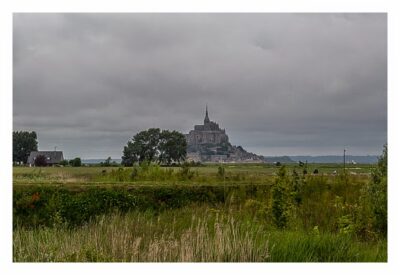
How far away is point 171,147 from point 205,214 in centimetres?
591

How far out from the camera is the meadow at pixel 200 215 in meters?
8.45

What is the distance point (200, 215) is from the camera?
494 inches

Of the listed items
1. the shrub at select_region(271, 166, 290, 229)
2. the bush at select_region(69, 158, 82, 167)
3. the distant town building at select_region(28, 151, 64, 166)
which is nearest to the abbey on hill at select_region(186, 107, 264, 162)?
the shrub at select_region(271, 166, 290, 229)

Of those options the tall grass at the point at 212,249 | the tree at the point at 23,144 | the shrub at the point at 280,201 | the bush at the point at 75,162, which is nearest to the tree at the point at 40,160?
the tree at the point at 23,144

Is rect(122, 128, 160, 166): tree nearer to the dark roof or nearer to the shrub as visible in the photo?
the dark roof


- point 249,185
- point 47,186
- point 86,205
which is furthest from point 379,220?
point 47,186

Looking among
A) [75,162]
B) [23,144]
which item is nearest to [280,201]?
[23,144]

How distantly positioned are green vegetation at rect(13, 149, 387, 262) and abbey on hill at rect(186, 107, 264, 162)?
0.33 m

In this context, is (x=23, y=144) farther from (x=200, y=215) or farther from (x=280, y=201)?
(x=280, y=201)

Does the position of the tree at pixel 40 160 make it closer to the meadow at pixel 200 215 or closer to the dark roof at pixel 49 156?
the dark roof at pixel 49 156

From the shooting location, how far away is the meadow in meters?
8.45

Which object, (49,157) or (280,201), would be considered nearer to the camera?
(280,201)

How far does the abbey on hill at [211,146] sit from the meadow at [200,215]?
34 centimetres
